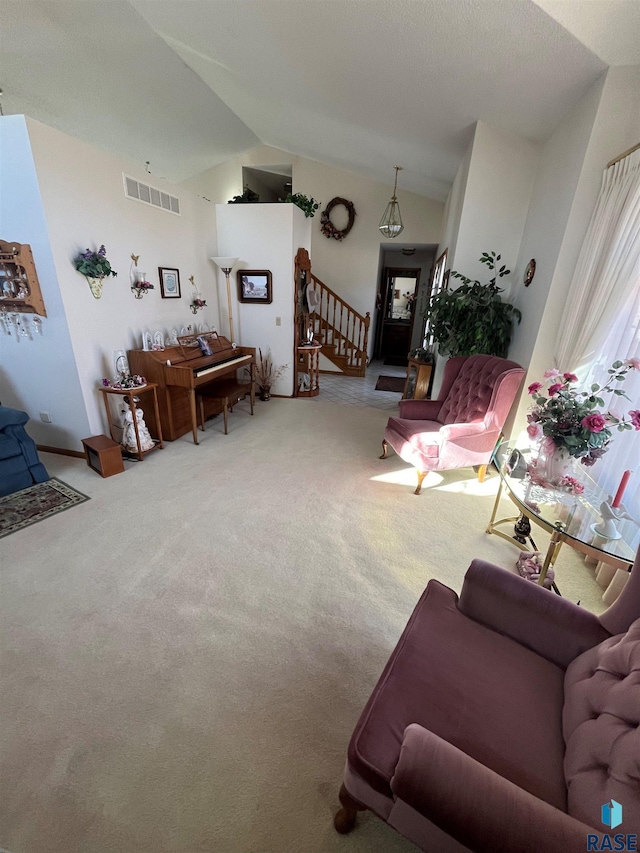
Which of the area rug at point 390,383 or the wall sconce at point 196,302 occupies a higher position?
the wall sconce at point 196,302

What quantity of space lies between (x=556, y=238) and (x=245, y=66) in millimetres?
3203

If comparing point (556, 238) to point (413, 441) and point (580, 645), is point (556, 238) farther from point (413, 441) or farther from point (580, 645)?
point (580, 645)

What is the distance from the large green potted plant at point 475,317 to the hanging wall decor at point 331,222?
388cm

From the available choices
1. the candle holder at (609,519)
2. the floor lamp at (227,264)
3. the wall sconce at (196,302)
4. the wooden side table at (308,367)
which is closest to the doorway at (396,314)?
the wooden side table at (308,367)

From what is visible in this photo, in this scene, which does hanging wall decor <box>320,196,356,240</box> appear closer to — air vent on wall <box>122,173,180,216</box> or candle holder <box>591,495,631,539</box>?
air vent on wall <box>122,173,180,216</box>

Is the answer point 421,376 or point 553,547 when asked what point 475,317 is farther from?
point 553,547

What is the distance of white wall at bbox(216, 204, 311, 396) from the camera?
15.0ft

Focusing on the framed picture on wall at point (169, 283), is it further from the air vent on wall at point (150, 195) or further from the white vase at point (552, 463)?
the white vase at point (552, 463)

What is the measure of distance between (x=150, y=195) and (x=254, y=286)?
1.61 metres

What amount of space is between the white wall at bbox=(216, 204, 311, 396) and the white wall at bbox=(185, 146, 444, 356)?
6.17 feet

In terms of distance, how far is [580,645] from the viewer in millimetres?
1122

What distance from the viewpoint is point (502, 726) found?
3.14 ft

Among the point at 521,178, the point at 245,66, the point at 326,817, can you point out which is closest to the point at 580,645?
the point at 326,817

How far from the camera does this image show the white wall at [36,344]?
8.20ft
